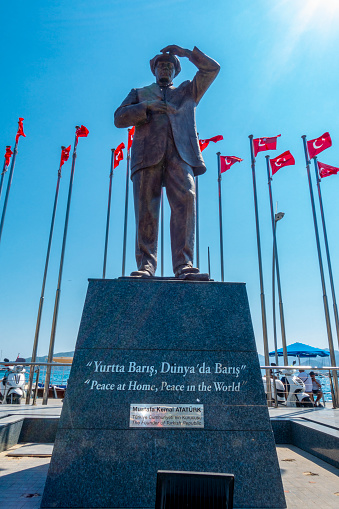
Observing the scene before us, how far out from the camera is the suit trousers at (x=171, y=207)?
13.0ft

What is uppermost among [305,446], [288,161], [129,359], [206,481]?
[288,161]

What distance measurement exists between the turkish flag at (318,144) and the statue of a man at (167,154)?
36.2ft

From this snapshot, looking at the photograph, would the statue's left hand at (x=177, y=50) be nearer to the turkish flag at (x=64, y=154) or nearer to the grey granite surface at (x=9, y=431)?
the grey granite surface at (x=9, y=431)

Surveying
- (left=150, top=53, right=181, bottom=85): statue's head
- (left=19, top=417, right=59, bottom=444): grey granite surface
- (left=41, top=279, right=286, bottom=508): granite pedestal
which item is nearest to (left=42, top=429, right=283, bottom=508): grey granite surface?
(left=41, top=279, right=286, bottom=508): granite pedestal

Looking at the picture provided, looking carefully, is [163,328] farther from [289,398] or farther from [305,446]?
[289,398]

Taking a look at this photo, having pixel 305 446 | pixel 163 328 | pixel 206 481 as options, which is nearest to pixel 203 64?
pixel 163 328

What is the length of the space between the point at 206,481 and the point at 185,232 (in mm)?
3012

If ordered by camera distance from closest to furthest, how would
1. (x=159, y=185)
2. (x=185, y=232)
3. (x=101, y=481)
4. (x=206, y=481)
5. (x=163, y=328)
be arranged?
(x=206, y=481), (x=101, y=481), (x=163, y=328), (x=185, y=232), (x=159, y=185)

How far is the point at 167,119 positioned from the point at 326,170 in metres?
11.7

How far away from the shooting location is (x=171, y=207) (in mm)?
4113

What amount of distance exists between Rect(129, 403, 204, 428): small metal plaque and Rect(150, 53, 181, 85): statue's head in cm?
397

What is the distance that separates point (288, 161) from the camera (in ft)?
45.7

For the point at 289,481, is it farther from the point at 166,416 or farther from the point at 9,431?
the point at 9,431

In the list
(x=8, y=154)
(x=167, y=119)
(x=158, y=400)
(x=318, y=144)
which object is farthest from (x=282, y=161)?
(x=158, y=400)
